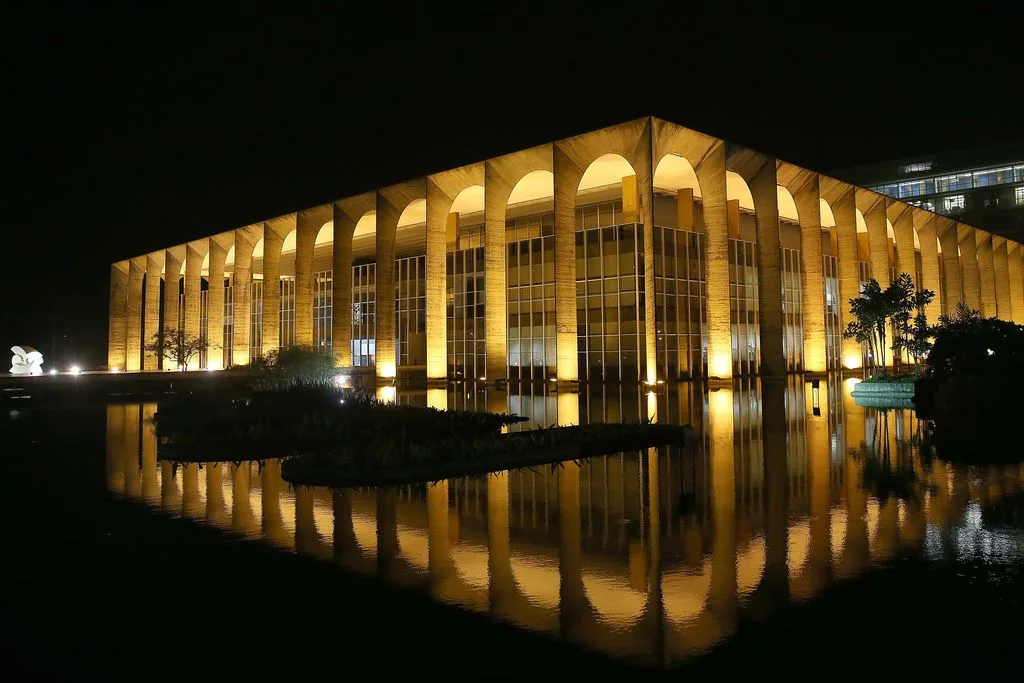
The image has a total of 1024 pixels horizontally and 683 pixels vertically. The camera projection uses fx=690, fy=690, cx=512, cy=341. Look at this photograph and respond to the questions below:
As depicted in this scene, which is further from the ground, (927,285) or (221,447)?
(927,285)

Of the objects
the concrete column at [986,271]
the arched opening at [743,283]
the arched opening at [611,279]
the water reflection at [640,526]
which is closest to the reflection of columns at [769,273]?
the arched opening at [743,283]

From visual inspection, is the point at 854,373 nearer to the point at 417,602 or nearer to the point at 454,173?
the point at 454,173

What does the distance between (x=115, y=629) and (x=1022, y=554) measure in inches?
278

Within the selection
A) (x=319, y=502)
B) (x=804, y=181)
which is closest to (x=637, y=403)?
(x=319, y=502)

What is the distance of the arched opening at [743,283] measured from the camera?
41656 mm

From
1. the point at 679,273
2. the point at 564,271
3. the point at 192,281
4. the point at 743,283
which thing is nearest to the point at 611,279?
the point at 679,273

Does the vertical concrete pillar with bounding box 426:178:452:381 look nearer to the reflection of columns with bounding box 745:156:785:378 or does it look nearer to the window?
the reflection of columns with bounding box 745:156:785:378

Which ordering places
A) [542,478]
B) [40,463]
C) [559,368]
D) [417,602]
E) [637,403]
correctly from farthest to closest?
[559,368]
[637,403]
[40,463]
[542,478]
[417,602]

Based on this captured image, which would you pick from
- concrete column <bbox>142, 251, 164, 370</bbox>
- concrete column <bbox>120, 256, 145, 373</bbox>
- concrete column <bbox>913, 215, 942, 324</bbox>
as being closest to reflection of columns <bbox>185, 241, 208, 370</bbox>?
concrete column <bbox>142, 251, 164, 370</bbox>

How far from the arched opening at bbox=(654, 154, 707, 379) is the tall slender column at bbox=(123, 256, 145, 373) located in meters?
48.3

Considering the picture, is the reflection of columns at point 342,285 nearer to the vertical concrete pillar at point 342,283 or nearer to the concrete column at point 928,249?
the vertical concrete pillar at point 342,283

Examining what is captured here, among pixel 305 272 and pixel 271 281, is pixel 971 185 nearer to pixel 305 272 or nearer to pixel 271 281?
pixel 305 272

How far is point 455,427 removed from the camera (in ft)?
46.2

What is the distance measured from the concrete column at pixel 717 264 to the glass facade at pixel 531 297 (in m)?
9.52
